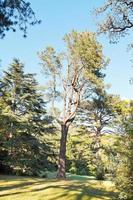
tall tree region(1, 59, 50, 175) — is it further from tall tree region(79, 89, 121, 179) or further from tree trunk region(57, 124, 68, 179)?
tall tree region(79, 89, 121, 179)

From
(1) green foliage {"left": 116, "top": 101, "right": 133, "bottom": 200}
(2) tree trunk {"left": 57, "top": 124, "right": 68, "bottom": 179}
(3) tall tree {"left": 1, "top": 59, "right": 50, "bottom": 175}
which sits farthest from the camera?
(3) tall tree {"left": 1, "top": 59, "right": 50, "bottom": 175}

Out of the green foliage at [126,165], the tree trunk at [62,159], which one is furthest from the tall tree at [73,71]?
the green foliage at [126,165]

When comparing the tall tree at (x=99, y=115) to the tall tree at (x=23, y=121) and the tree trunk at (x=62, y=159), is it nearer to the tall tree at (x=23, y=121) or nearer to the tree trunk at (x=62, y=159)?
the tall tree at (x=23, y=121)

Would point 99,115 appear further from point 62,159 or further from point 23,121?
point 62,159

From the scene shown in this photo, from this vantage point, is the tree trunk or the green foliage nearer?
the green foliage

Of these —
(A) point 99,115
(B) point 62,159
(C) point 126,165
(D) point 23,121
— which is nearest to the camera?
(C) point 126,165

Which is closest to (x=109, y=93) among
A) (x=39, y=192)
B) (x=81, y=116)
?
(x=81, y=116)

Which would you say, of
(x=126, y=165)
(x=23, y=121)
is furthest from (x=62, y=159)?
(x=126, y=165)

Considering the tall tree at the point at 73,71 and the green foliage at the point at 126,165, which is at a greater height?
the tall tree at the point at 73,71

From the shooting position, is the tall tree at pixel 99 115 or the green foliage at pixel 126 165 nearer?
the green foliage at pixel 126 165

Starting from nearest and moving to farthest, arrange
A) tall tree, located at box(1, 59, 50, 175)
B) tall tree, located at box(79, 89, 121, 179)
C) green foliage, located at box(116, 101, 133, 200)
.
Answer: green foliage, located at box(116, 101, 133, 200) < tall tree, located at box(1, 59, 50, 175) < tall tree, located at box(79, 89, 121, 179)

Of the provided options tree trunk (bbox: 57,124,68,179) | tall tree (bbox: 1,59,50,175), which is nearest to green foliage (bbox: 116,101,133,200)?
tree trunk (bbox: 57,124,68,179)

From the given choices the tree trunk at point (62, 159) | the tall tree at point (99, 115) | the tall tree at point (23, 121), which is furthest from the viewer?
the tall tree at point (99, 115)

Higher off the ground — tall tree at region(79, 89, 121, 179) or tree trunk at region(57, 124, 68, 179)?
tall tree at region(79, 89, 121, 179)
